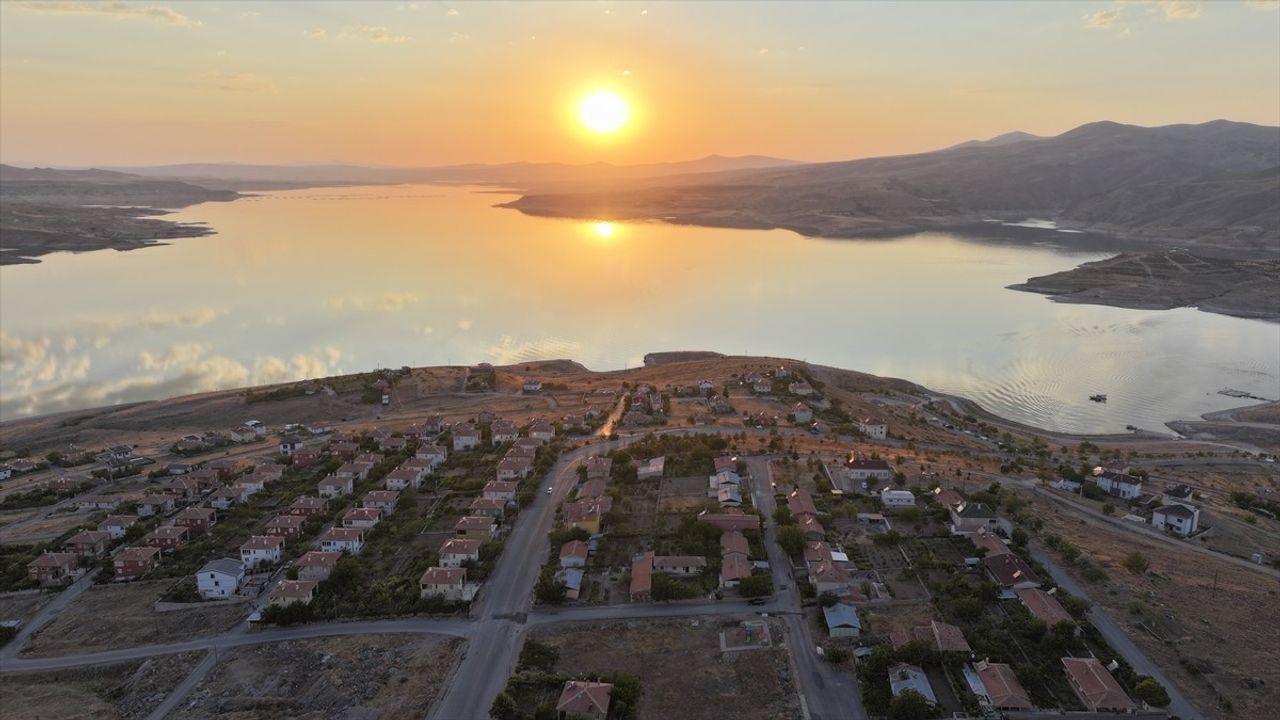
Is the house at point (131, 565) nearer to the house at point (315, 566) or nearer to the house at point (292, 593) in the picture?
the house at point (315, 566)

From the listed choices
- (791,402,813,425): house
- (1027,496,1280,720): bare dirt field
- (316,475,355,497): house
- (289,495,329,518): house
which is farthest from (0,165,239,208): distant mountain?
(1027,496,1280,720): bare dirt field

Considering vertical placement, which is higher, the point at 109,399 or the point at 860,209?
the point at 860,209

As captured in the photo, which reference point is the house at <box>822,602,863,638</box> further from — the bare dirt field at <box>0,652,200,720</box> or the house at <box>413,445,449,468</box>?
the house at <box>413,445,449,468</box>

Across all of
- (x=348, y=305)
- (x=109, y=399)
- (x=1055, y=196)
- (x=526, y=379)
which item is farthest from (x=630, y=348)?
(x=1055, y=196)

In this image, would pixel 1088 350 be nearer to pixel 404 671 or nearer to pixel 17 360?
pixel 404 671

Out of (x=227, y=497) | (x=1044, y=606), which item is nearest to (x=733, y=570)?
(x=1044, y=606)

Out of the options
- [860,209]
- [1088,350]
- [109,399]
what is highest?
→ [860,209]
